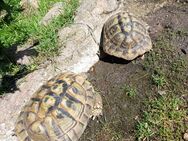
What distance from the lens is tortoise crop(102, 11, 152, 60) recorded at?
6426 mm

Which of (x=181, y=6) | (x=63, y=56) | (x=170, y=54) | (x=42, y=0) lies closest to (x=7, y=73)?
(x=63, y=56)

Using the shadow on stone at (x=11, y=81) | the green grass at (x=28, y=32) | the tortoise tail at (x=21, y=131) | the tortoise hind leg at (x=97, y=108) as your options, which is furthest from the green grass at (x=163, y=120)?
the shadow on stone at (x=11, y=81)

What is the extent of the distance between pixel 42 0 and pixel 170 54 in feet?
9.72

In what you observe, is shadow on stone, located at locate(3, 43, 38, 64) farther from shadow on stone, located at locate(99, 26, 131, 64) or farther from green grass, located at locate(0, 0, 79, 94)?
shadow on stone, located at locate(99, 26, 131, 64)

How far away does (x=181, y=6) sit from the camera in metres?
7.09

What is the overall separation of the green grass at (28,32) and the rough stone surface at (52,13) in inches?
3.7

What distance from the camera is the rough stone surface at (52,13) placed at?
292 inches

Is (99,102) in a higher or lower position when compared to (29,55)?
lower

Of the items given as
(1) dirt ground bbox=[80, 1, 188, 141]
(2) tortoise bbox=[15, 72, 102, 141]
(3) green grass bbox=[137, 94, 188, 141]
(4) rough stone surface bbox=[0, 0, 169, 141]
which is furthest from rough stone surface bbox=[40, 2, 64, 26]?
(3) green grass bbox=[137, 94, 188, 141]

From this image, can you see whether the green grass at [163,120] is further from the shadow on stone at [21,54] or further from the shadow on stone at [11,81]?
the shadow on stone at [21,54]

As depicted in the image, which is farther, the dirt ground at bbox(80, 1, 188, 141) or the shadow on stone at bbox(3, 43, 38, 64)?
the shadow on stone at bbox(3, 43, 38, 64)

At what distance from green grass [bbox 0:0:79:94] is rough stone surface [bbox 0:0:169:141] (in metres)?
0.15

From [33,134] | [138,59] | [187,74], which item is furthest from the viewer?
[138,59]

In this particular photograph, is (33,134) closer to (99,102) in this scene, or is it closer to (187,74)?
(99,102)
